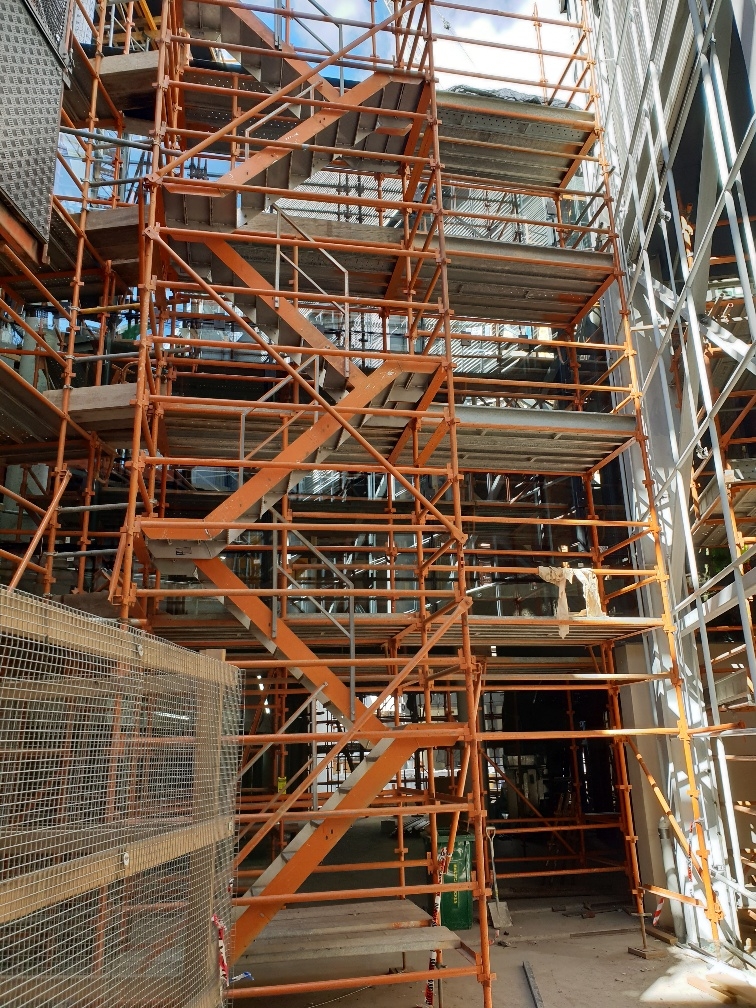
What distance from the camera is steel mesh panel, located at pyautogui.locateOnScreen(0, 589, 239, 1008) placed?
321 centimetres

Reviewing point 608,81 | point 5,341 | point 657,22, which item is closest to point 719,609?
point 657,22

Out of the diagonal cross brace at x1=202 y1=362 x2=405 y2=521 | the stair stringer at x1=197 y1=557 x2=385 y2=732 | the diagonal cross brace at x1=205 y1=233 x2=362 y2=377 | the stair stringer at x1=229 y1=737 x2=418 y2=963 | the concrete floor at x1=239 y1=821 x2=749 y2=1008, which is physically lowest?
the concrete floor at x1=239 y1=821 x2=749 y2=1008

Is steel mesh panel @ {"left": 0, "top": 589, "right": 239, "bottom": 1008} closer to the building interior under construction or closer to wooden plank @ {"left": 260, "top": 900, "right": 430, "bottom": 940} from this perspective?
the building interior under construction

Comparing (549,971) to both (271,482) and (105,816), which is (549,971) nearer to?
(271,482)

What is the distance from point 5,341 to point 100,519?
11.5 feet

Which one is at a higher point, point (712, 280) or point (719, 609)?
point (712, 280)

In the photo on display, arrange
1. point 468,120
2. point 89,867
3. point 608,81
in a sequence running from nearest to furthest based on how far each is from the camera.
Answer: point 89,867 → point 468,120 → point 608,81

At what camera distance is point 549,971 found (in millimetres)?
8633

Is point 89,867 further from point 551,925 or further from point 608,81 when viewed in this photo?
point 608,81

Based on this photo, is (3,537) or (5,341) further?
(5,341)

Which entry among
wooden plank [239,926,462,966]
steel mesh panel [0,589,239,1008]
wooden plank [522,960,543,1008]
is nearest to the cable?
wooden plank [239,926,462,966]

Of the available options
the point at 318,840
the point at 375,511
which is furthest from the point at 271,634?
the point at 375,511

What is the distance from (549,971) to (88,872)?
281 inches

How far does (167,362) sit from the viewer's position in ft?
33.4
